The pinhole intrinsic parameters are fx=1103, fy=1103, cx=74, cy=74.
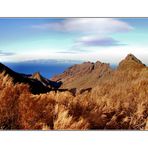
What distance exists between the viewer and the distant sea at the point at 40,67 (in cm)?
1075

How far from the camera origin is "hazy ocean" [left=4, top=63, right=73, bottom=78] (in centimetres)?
1075

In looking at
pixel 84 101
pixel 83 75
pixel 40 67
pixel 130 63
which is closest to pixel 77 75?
pixel 83 75

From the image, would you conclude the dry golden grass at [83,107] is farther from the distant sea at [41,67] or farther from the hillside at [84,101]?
the distant sea at [41,67]

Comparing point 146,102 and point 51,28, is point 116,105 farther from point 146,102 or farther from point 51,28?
point 51,28

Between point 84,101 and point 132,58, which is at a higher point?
point 132,58

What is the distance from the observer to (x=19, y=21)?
10766 mm

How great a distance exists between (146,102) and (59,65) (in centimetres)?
92

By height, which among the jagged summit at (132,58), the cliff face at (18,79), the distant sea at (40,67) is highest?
the jagged summit at (132,58)

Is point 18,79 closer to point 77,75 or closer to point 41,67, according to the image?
point 41,67

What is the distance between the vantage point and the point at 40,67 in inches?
423

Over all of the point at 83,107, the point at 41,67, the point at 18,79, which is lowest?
the point at 83,107

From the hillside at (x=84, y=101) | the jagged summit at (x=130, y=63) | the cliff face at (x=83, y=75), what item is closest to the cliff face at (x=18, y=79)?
the hillside at (x=84, y=101)

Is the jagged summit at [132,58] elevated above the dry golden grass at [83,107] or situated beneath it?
elevated above
